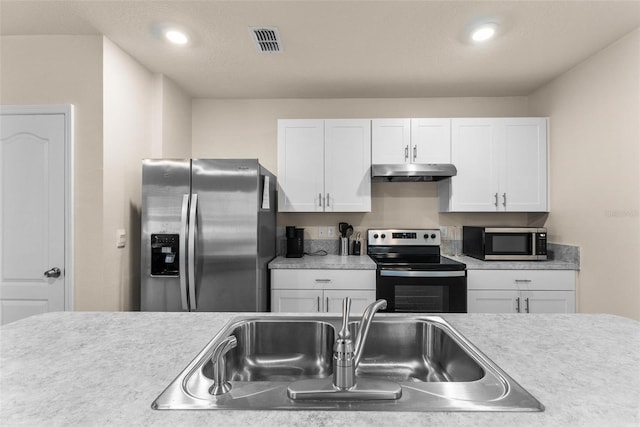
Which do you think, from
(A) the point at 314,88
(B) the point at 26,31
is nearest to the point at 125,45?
(B) the point at 26,31

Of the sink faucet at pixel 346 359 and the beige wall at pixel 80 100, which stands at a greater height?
the beige wall at pixel 80 100

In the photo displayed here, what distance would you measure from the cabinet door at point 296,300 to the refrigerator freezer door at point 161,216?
74 cm

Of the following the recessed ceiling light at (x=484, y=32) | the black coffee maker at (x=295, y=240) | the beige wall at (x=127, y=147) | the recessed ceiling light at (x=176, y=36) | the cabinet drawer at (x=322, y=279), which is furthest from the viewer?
the black coffee maker at (x=295, y=240)

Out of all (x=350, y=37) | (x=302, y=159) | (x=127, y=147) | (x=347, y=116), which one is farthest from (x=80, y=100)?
(x=347, y=116)

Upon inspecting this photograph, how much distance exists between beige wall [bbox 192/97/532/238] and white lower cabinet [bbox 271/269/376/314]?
765mm

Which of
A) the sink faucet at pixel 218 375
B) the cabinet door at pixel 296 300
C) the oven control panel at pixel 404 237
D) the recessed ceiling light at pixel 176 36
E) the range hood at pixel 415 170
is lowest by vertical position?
the cabinet door at pixel 296 300

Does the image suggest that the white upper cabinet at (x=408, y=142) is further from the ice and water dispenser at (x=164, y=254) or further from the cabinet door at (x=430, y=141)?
the ice and water dispenser at (x=164, y=254)

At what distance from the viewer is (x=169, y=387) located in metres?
0.71

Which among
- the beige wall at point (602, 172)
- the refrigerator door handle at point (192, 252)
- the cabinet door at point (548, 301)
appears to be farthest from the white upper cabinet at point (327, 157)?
the beige wall at point (602, 172)

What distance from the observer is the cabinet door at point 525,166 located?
307 centimetres

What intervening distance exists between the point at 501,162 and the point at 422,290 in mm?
1438

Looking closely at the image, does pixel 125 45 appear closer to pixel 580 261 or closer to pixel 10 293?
Answer: pixel 10 293

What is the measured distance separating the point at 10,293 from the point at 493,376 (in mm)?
3031

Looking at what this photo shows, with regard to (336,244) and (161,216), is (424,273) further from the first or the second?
(161,216)
